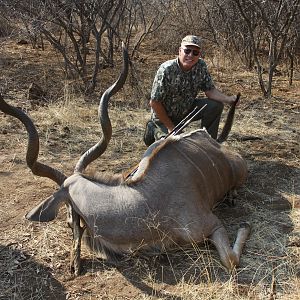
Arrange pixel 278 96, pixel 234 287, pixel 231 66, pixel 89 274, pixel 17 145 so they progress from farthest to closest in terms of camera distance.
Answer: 1. pixel 231 66
2. pixel 278 96
3. pixel 17 145
4. pixel 89 274
5. pixel 234 287

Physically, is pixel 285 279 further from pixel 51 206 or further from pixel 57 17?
pixel 57 17

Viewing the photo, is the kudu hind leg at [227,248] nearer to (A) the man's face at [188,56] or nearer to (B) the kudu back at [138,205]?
(B) the kudu back at [138,205]

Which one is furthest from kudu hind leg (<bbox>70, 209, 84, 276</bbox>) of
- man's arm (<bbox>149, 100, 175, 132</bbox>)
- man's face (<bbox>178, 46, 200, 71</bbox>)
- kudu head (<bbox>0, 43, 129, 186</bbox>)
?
man's face (<bbox>178, 46, 200, 71</bbox>)

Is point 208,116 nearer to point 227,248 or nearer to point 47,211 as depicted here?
point 227,248

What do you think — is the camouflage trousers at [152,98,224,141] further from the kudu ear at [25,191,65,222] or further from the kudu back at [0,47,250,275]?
the kudu ear at [25,191,65,222]

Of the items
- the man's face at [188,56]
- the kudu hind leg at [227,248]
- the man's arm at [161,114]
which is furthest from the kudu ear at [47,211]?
the man's face at [188,56]

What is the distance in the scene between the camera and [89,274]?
3078 mm

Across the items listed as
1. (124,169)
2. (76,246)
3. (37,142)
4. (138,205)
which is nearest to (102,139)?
(37,142)

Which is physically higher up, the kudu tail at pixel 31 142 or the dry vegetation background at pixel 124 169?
the kudu tail at pixel 31 142

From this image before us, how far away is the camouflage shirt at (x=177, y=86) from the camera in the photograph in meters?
4.41

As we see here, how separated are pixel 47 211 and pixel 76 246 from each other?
0.28 meters

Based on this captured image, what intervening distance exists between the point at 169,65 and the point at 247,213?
57.8 inches

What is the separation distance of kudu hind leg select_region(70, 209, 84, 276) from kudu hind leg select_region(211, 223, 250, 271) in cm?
84

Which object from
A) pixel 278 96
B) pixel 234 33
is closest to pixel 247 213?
pixel 278 96
